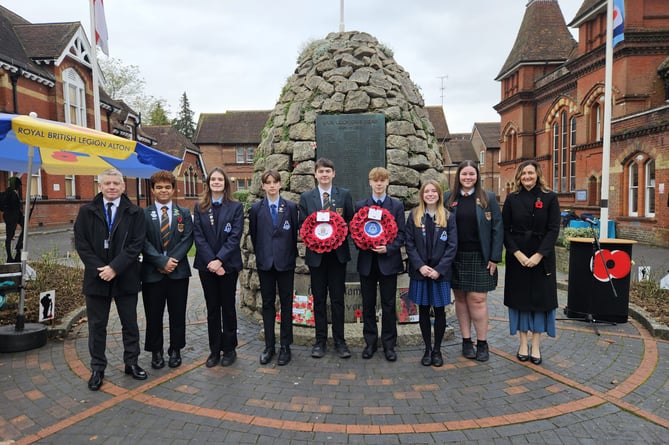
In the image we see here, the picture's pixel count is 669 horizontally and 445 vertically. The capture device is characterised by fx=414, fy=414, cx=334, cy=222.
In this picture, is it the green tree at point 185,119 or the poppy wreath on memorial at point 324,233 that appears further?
the green tree at point 185,119

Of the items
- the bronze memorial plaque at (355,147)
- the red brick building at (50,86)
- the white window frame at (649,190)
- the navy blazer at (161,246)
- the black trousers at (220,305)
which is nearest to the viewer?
the navy blazer at (161,246)

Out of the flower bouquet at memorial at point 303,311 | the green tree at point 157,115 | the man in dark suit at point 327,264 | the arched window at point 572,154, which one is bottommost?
the flower bouquet at memorial at point 303,311

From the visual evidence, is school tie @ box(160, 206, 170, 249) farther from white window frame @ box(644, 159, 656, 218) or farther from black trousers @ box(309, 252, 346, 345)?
white window frame @ box(644, 159, 656, 218)

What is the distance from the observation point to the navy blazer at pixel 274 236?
179 inches

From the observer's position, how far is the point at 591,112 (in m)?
23.6

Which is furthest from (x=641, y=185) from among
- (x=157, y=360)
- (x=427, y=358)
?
(x=157, y=360)

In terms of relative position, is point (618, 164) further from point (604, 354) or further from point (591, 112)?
point (604, 354)

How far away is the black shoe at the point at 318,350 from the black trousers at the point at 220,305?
915 millimetres

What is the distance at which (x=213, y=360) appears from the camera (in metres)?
4.57

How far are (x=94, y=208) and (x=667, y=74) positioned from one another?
23.9 meters

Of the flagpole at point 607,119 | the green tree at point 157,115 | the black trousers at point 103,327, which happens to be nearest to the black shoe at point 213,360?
the black trousers at point 103,327

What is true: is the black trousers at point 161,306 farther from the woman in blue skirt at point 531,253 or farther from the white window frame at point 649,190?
the white window frame at point 649,190

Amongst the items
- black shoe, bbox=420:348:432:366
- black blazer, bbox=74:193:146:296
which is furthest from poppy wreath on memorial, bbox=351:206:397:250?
black blazer, bbox=74:193:146:296

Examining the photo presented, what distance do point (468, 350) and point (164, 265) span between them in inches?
137
